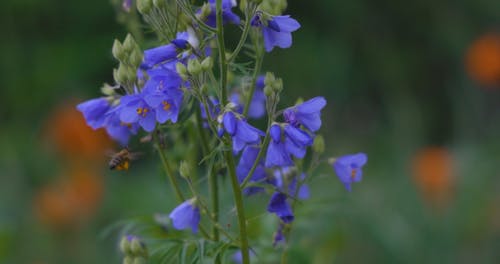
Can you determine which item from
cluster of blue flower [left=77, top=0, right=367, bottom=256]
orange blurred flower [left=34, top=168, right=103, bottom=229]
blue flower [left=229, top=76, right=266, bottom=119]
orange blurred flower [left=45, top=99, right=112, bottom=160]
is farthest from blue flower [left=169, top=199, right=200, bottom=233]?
orange blurred flower [left=45, top=99, right=112, bottom=160]

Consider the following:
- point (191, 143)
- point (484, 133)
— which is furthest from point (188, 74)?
point (484, 133)

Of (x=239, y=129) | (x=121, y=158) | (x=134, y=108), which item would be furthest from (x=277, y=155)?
(x=121, y=158)

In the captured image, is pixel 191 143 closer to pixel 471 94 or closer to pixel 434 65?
pixel 471 94

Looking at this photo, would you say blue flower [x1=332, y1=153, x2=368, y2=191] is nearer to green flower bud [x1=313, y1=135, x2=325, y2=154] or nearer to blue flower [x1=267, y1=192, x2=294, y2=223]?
green flower bud [x1=313, y1=135, x2=325, y2=154]

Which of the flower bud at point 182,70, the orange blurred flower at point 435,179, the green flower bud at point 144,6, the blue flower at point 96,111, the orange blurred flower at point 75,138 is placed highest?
the green flower bud at point 144,6

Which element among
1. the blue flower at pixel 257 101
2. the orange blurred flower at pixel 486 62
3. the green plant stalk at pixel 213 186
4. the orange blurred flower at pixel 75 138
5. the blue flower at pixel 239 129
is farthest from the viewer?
the orange blurred flower at pixel 486 62

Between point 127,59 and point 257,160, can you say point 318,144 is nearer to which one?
point 257,160

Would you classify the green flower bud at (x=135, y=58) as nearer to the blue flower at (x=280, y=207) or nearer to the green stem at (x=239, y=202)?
the green stem at (x=239, y=202)

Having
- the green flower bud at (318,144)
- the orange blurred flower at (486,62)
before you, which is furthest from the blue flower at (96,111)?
the orange blurred flower at (486,62)

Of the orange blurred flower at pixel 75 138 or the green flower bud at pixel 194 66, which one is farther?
the orange blurred flower at pixel 75 138
